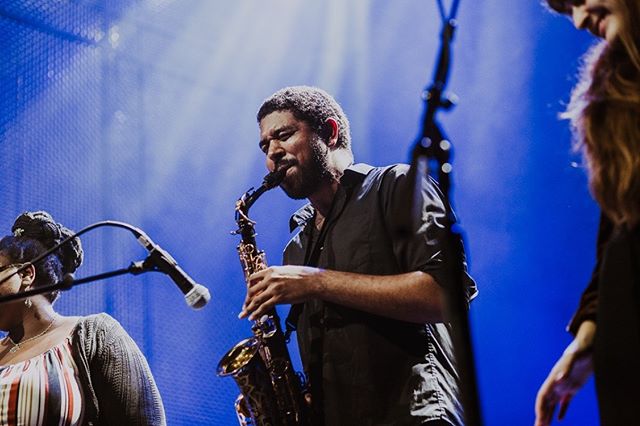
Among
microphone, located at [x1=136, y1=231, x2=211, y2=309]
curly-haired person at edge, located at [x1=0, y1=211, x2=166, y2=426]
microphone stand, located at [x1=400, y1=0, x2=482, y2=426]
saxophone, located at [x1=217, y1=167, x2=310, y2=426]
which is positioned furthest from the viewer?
curly-haired person at edge, located at [x1=0, y1=211, x2=166, y2=426]

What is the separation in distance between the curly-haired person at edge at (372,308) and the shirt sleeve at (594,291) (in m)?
0.59

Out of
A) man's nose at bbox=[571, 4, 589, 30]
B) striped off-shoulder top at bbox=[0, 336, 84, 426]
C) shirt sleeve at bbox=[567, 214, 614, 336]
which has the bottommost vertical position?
striped off-shoulder top at bbox=[0, 336, 84, 426]

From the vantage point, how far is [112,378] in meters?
3.26

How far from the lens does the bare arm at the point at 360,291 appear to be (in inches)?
102

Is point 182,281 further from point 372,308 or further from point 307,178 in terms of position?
point 307,178

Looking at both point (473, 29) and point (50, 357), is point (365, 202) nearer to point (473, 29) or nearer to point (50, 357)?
point (50, 357)

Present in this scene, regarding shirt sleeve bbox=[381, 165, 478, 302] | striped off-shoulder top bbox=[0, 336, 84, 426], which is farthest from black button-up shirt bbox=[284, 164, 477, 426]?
striped off-shoulder top bbox=[0, 336, 84, 426]

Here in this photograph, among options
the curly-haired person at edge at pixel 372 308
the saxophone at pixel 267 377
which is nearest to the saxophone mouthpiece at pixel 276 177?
the saxophone at pixel 267 377

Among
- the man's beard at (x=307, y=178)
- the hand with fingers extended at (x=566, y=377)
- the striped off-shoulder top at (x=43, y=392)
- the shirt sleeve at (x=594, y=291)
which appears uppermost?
the man's beard at (x=307, y=178)

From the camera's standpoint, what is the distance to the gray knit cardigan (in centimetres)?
322

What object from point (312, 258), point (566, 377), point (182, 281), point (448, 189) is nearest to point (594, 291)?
point (566, 377)

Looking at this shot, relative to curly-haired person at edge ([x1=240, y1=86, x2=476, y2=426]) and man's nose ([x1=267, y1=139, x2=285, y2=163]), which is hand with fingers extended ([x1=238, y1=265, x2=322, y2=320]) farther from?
man's nose ([x1=267, y1=139, x2=285, y2=163])

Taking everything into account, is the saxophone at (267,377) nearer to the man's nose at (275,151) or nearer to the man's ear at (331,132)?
the man's nose at (275,151)

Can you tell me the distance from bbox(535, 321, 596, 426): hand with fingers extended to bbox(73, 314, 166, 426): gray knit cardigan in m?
2.00
